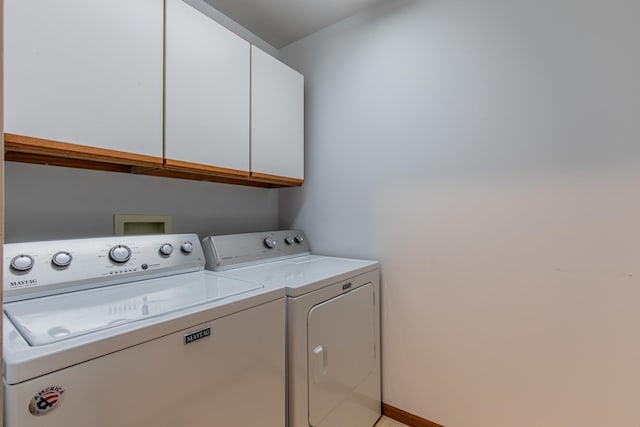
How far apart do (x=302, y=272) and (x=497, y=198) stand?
3.28ft

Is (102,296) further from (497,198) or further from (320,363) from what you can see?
(497,198)

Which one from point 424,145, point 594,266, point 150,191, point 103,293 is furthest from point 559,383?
point 150,191

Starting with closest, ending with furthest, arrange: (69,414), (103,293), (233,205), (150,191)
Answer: (69,414) < (103,293) < (150,191) < (233,205)

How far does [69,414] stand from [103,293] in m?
0.52

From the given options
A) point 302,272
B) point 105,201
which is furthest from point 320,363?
point 105,201


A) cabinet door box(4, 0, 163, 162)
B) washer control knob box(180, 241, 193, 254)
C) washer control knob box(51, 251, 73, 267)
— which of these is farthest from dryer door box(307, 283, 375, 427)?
cabinet door box(4, 0, 163, 162)

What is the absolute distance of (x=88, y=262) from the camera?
3.76 ft

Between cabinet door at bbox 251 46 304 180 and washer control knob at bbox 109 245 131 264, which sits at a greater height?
cabinet door at bbox 251 46 304 180

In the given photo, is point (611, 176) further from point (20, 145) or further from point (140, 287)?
point (20, 145)

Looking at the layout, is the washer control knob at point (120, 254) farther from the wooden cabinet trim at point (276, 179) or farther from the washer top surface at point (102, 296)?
the wooden cabinet trim at point (276, 179)

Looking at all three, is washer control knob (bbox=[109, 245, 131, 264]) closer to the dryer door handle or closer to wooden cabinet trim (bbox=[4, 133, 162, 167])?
wooden cabinet trim (bbox=[4, 133, 162, 167])

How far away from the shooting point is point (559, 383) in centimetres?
133

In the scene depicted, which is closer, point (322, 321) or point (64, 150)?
point (64, 150)

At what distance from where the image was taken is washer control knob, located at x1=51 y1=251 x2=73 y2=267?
1073 mm
